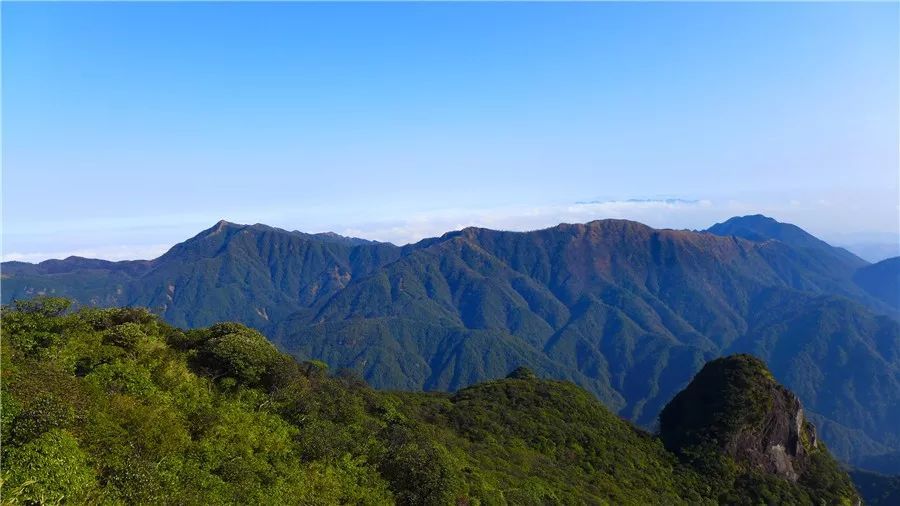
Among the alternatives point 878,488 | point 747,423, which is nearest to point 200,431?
point 747,423

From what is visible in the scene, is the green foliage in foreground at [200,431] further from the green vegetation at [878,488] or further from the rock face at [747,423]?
the green vegetation at [878,488]

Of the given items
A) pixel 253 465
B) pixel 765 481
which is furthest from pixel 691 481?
pixel 253 465

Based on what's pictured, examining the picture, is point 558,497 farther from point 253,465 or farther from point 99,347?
point 99,347

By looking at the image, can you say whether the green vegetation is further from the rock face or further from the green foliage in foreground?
the green foliage in foreground

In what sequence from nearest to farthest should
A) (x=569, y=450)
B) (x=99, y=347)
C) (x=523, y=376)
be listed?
(x=99, y=347) → (x=569, y=450) → (x=523, y=376)

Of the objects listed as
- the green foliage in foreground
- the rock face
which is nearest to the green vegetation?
the rock face

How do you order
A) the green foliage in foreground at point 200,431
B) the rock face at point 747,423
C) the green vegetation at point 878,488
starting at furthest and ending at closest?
the green vegetation at point 878,488
the rock face at point 747,423
the green foliage in foreground at point 200,431

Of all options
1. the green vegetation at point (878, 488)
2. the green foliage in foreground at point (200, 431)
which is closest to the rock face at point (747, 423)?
the green foliage in foreground at point (200, 431)
